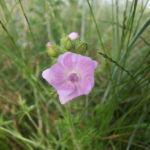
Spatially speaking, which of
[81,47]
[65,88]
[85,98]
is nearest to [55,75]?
[65,88]

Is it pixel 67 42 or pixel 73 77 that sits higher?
pixel 67 42

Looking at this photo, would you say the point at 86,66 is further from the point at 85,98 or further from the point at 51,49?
the point at 85,98

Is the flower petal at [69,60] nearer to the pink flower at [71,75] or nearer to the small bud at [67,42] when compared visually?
the pink flower at [71,75]

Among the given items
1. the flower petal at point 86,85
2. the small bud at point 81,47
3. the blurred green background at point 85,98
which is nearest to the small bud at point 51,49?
the blurred green background at point 85,98

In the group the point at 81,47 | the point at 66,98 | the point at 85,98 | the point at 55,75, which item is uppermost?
the point at 81,47

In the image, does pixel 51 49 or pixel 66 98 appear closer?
pixel 66 98

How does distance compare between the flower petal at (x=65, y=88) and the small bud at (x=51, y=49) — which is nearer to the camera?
the flower petal at (x=65, y=88)

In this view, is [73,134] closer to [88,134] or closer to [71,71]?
[88,134]
